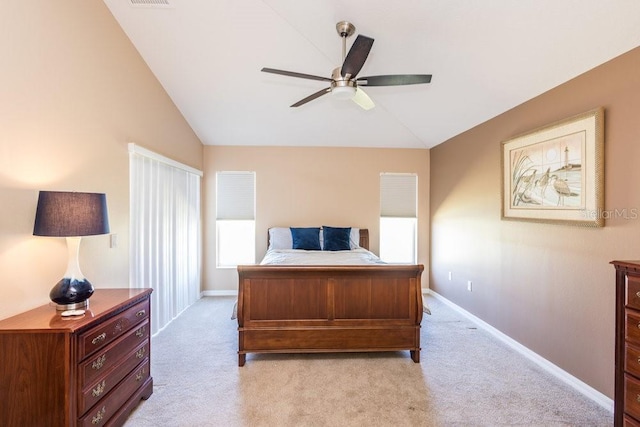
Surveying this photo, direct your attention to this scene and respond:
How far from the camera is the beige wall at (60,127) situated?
5.86 ft

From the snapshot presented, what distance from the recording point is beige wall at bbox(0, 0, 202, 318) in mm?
1785

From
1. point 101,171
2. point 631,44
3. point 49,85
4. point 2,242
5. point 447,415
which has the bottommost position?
point 447,415

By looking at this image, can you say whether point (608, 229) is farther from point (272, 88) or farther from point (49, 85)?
point (49, 85)

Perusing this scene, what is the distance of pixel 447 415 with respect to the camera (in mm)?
2123

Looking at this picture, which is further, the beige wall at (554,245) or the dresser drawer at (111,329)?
the beige wall at (554,245)

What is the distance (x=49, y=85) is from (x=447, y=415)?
11.5ft

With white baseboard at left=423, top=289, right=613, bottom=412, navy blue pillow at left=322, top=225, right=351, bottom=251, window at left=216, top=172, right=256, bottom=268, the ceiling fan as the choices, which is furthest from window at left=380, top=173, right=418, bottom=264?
the ceiling fan

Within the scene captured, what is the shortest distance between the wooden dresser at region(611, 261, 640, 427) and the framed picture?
77cm

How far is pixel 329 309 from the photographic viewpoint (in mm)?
2846

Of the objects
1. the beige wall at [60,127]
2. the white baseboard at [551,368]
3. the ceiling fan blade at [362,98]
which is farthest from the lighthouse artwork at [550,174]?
the beige wall at [60,127]

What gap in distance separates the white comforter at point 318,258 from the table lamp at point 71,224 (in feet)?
7.23

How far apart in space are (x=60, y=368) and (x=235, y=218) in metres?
3.70

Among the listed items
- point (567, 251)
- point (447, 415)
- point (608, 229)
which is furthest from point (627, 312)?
point (447, 415)

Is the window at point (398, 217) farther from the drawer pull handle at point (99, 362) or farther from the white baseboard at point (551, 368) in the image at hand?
the drawer pull handle at point (99, 362)
